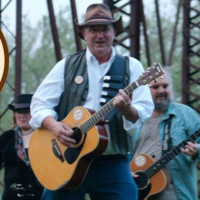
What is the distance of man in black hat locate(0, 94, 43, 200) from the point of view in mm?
5500

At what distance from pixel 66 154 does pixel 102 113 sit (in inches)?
15.5

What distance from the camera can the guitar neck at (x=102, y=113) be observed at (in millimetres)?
4102

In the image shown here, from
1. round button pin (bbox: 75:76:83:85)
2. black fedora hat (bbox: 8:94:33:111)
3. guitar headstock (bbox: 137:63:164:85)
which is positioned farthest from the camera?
black fedora hat (bbox: 8:94:33:111)

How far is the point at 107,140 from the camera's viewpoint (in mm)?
4184

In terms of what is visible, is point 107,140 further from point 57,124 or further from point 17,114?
point 17,114

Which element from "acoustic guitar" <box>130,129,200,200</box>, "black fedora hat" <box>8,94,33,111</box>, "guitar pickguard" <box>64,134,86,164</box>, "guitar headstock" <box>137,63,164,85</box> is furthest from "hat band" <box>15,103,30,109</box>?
"guitar headstock" <box>137,63,164,85</box>

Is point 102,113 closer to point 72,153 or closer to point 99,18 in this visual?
point 72,153

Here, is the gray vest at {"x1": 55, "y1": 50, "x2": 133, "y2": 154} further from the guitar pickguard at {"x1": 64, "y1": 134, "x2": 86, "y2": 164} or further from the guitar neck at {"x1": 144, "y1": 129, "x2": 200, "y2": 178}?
the guitar neck at {"x1": 144, "y1": 129, "x2": 200, "y2": 178}

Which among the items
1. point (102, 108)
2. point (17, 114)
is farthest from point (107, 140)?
point (17, 114)

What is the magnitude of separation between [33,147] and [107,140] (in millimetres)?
697

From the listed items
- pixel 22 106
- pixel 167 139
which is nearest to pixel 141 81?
pixel 167 139

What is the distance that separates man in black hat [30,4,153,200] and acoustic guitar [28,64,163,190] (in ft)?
0.11

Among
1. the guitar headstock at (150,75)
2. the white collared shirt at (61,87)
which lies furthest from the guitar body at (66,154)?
the guitar headstock at (150,75)

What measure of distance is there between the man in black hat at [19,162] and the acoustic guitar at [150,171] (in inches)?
30.2
